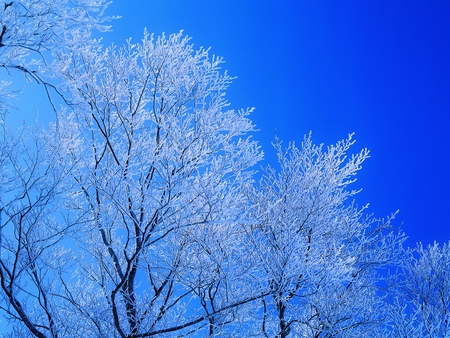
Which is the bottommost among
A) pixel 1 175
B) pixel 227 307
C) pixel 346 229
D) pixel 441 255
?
pixel 227 307

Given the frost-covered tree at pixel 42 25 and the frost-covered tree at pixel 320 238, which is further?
the frost-covered tree at pixel 320 238

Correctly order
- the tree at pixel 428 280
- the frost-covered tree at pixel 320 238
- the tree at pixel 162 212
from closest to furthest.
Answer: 1. the tree at pixel 162 212
2. the frost-covered tree at pixel 320 238
3. the tree at pixel 428 280

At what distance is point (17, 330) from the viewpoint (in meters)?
5.29

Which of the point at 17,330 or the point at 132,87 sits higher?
the point at 132,87

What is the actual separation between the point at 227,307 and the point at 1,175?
3.02m

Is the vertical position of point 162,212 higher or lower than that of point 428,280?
lower

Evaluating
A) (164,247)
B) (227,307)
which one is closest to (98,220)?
(164,247)

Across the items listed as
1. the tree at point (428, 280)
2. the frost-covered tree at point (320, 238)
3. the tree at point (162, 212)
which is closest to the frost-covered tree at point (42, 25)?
the tree at point (162, 212)

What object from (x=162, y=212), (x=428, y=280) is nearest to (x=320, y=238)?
(x=162, y=212)

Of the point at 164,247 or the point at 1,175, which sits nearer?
the point at 1,175

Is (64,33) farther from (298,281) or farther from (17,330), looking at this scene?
(17,330)

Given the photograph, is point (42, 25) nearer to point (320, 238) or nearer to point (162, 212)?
point (162, 212)

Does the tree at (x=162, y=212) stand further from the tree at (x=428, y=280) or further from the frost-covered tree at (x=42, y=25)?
the tree at (x=428, y=280)

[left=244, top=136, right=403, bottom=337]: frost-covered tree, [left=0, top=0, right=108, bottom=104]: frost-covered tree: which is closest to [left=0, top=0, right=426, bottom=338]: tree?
[left=244, top=136, right=403, bottom=337]: frost-covered tree
